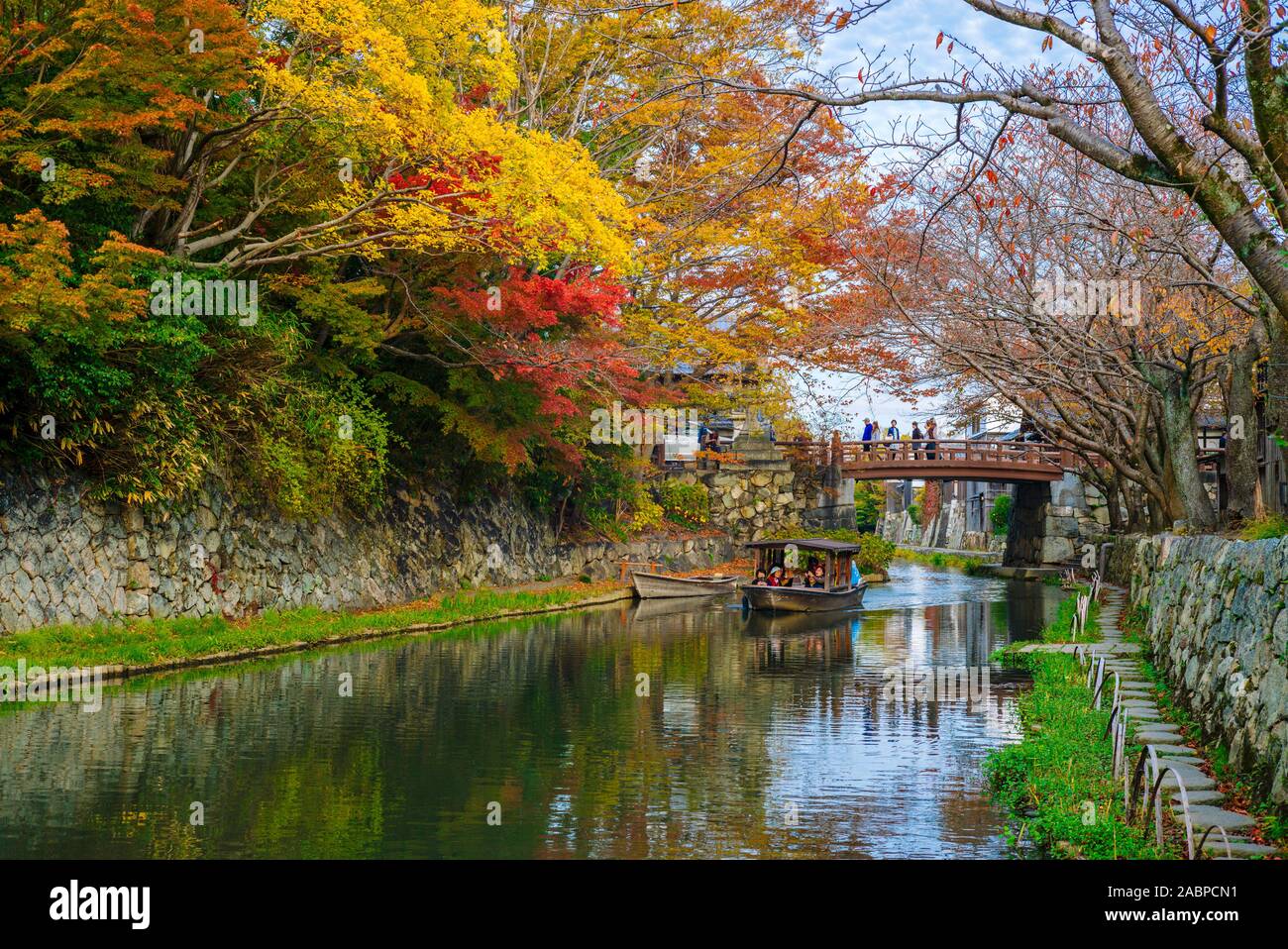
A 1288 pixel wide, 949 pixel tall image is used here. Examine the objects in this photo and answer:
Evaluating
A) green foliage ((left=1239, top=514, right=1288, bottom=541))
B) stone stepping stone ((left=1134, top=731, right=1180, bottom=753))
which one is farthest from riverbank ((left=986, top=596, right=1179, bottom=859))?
green foliage ((left=1239, top=514, right=1288, bottom=541))

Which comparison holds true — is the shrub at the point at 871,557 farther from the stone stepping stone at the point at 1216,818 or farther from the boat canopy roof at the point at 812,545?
the stone stepping stone at the point at 1216,818

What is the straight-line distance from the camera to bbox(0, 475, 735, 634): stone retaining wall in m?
17.4

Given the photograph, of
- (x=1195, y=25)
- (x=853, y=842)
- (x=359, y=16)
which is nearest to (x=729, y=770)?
(x=853, y=842)

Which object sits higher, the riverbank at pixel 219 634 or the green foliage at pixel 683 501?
the green foliage at pixel 683 501

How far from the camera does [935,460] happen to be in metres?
51.0

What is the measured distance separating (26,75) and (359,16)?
5.01 m

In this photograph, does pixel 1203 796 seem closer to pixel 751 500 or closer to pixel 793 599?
pixel 793 599

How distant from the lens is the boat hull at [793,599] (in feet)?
102

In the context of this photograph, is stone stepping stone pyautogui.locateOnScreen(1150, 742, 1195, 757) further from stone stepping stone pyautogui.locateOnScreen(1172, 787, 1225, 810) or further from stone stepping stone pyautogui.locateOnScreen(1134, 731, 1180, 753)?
stone stepping stone pyautogui.locateOnScreen(1172, 787, 1225, 810)

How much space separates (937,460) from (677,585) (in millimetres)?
19514

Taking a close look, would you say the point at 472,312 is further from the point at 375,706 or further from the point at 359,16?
the point at 375,706

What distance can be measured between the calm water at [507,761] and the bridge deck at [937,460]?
28.7 m

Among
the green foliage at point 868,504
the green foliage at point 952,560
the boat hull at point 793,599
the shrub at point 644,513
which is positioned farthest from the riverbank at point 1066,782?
the green foliage at point 868,504

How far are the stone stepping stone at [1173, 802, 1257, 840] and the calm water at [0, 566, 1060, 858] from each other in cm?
145
